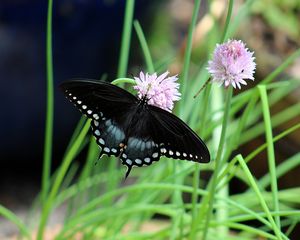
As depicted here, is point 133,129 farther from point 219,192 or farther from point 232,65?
point 219,192

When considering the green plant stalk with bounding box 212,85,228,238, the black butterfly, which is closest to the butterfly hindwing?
the black butterfly

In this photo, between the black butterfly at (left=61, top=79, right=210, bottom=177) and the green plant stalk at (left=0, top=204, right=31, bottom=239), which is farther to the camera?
the green plant stalk at (left=0, top=204, right=31, bottom=239)

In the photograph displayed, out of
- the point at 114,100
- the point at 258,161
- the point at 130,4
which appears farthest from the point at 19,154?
the point at 114,100

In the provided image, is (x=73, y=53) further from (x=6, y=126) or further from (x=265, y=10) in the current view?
(x=265, y=10)

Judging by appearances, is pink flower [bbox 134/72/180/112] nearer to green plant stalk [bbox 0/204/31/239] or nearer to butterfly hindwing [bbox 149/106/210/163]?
butterfly hindwing [bbox 149/106/210/163]

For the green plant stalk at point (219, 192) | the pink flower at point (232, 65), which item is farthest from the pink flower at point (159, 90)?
the green plant stalk at point (219, 192)

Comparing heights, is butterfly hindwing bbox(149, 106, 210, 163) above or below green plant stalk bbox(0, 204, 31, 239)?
above

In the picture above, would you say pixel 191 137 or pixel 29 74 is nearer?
pixel 191 137

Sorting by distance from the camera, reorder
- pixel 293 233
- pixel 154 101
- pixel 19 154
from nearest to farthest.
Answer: pixel 154 101 → pixel 293 233 → pixel 19 154
